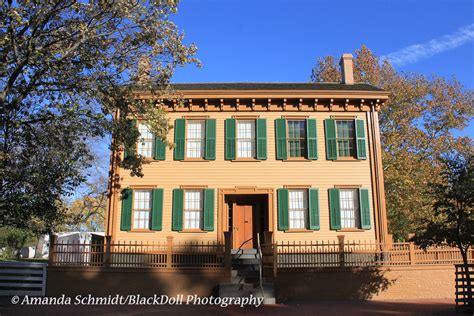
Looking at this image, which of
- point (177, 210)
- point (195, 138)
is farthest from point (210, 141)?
point (177, 210)

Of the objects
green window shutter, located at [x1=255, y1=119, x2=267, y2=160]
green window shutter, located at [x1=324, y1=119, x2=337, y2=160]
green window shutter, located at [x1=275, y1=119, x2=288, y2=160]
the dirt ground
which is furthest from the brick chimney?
the dirt ground

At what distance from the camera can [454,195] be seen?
441 inches

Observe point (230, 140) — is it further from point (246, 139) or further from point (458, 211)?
point (458, 211)

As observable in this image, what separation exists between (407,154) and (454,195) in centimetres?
1649

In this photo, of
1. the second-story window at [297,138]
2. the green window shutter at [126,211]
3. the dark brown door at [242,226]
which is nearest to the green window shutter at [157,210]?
the green window shutter at [126,211]

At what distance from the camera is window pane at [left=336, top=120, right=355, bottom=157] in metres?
17.2

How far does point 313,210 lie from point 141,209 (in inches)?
264

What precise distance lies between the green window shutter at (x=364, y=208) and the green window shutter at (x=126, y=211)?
8.97 m

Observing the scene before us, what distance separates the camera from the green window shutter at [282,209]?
16.2 meters

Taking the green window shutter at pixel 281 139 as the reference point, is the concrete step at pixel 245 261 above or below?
below

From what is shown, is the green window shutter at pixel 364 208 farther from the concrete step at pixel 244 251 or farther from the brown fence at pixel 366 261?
the concrete step at pixel 244 251

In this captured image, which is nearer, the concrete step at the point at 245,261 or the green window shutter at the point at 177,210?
the concrete step at the point at 245,261

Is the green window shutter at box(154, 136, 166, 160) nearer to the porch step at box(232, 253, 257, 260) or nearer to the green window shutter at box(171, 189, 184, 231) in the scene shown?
the green window shutter at box(171, 189, 184, 231)

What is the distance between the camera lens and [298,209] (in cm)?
1655
